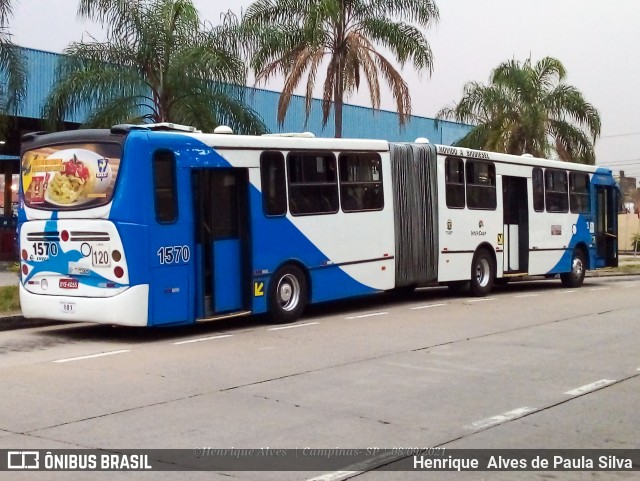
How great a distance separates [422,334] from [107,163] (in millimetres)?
5135

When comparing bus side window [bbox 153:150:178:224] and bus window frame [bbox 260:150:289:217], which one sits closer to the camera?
bus side window [bbox 153:150:178:224]

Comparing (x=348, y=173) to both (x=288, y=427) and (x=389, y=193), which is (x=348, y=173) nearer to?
(x=389, y=193)

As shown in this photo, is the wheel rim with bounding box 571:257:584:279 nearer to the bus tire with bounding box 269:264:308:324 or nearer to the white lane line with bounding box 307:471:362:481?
the bus tire with bounding box 269:264:308:324

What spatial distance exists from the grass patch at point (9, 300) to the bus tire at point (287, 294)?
4270mm

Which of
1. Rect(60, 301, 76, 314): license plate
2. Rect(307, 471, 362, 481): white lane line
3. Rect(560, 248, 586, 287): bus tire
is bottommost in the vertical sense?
Rect(307, 471, 362, 481): white lane line

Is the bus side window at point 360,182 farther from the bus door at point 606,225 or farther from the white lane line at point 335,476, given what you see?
the white lane line at point 335,476

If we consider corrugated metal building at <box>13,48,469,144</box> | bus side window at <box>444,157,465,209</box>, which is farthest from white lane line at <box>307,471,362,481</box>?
corrugated metal building at <box>13,48,469,144</box>

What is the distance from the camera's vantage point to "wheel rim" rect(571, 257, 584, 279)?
76.9 ft

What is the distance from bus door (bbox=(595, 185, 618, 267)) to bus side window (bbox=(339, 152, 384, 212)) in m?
9.29

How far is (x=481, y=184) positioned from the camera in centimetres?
2025

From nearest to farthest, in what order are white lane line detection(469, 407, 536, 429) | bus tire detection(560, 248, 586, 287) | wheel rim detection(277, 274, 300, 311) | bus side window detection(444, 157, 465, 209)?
white lane line detection(469, 407, 536, 429), wheel rim detection(277, 274, 300, 311), bus side window detection(444, 157, 465, 209), bus tire detection(560, 248, 586, 287)

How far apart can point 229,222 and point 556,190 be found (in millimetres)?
11086

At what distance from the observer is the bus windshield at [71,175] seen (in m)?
12.8

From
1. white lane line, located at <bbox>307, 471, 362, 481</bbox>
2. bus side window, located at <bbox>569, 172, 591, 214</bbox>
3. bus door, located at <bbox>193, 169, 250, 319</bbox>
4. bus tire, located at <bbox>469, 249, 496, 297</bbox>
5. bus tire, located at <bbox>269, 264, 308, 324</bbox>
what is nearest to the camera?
white lane line, located at <bbox>307, 471, 362, 481</bbox>
